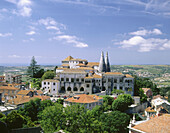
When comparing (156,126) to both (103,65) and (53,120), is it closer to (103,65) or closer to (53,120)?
(53,120)

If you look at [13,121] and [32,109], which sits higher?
[13,121]

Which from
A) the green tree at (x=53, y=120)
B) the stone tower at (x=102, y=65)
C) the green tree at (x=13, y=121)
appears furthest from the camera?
the stone tower at (x=102, y=65)

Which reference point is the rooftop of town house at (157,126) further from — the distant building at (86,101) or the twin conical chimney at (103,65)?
the twin conical chimney at (103,65)

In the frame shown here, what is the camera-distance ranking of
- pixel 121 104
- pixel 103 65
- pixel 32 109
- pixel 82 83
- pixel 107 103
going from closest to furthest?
pixel 32 109
pixel 121 104
pixel 107 103
pixel 82 83
pixel 103 65

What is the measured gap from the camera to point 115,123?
97.9ft

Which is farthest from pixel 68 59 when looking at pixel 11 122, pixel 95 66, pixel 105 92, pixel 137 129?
pixel 137 129

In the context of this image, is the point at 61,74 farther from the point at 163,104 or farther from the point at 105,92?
the point at 163,104

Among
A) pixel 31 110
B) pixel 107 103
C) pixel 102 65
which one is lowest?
pixel 107 103

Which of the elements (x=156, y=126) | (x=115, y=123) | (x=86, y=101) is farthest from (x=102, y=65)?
(x=156, y=126)

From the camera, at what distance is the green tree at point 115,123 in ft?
96.1

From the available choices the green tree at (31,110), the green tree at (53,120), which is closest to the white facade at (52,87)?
the green tree at (31,110)

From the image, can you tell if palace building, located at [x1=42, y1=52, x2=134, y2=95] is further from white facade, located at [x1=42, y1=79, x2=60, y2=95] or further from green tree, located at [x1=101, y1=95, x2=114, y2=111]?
green tree, located at [x1=101, y1=95, x2=114, y2=111]

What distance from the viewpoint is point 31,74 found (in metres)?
75.3

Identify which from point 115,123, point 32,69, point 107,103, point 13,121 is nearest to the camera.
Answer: point 13,121
